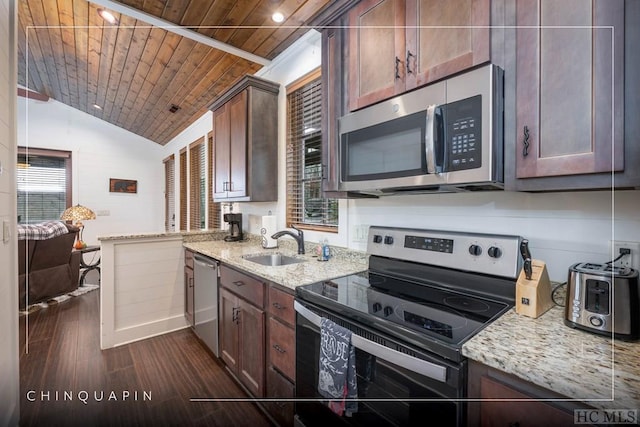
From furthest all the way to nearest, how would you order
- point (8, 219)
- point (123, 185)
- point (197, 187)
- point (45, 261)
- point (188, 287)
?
point (123, 185) < point (197, 187) < point (45, 261) < point (188, 287) < point (8, 219)

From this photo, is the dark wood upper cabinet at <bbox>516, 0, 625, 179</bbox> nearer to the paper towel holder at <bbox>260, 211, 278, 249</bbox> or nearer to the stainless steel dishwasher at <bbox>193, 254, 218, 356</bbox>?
the paper towel holder at <bbox>260, 211, 278, 249</bbox>

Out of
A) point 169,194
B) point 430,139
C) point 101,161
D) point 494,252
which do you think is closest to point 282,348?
point 494,252

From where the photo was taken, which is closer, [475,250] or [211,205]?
[475,250]

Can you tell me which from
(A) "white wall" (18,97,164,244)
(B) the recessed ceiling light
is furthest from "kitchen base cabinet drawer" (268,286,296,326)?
(A) "white wall" (18,97,164,244)

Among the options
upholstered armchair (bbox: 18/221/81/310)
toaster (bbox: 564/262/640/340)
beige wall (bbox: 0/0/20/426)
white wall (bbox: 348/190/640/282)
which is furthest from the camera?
upholstered armchair (bbox: 18/221/81/310)

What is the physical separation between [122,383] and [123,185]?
5406 millimetres

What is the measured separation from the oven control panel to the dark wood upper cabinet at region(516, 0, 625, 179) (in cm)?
35

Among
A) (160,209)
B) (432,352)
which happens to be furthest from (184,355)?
(160,209)

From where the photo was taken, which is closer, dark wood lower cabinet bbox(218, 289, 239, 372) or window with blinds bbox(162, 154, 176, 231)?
dark wood lower cabinet bbox(218, 289, 239, 372)

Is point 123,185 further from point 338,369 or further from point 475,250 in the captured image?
point 475,250

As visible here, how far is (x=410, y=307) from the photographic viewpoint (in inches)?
42.9

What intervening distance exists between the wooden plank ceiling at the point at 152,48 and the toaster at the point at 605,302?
1.87 m

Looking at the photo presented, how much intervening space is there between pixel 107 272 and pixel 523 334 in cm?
294

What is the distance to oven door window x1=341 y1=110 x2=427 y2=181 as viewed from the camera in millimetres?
1181
